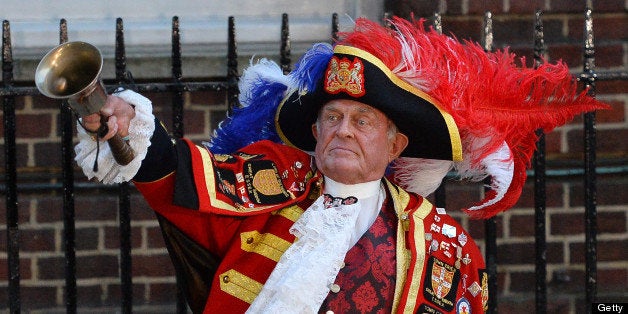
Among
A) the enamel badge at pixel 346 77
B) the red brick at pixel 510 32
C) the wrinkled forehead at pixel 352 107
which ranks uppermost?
the red brick at pixel 510 32

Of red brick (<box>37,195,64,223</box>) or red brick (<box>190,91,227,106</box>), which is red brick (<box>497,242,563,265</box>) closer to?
red brick (<box>190,91,227,106</box>)

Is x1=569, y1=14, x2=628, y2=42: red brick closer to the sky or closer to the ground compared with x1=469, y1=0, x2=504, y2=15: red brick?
closer to the ground

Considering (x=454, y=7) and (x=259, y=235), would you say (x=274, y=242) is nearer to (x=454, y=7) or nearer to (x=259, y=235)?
(x=259, y=235)

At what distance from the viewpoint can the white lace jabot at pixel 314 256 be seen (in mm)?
3244

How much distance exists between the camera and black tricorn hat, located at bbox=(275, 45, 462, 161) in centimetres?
333

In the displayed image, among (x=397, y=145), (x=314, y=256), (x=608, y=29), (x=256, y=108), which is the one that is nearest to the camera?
(x=314, y=256)

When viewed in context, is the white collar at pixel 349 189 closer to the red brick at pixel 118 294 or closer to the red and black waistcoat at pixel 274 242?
the red and black waistcoat at pixel 274 242

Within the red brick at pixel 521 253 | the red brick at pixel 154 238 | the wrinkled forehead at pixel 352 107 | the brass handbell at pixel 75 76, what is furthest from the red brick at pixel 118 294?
the brass handbell at pixel 75 76

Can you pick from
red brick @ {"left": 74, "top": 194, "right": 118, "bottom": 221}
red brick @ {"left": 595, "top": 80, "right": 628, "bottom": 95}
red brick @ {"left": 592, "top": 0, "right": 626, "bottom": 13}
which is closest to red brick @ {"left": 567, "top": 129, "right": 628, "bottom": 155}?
red brick @ {"left": 595, "top": 80, "right": 628, "bottom": 95}

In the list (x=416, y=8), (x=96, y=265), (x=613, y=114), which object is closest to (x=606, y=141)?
(x=613, y=114)

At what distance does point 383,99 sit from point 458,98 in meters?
0.24

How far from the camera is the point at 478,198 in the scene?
15.8 ft

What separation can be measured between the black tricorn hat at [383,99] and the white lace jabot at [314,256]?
21 centimetres

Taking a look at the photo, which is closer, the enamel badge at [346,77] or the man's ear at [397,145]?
the enamel badge at [346,77]
